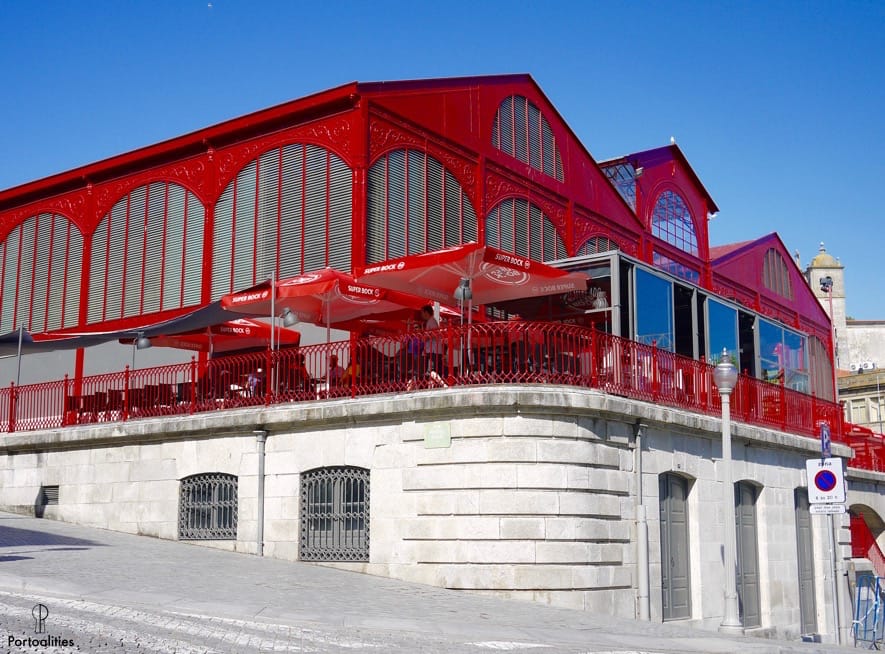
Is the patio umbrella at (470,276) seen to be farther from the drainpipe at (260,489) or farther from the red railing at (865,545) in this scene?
the red railing at (865,545)

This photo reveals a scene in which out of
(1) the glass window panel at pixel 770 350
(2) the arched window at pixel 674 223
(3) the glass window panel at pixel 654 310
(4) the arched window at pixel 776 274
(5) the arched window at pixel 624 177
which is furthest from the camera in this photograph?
(4) the arched window at pixel 776 274

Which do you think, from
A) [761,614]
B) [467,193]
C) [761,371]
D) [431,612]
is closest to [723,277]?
[761,371]

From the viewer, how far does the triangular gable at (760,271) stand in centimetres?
3522

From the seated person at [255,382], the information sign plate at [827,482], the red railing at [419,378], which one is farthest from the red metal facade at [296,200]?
the information sign plate at [827,482]

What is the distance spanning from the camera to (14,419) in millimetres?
20766

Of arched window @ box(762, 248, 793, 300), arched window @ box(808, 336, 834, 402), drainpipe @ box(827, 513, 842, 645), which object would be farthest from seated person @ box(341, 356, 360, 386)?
arched window @ box(762, 248, 793, 300)

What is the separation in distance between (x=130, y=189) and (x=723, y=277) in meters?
18.9

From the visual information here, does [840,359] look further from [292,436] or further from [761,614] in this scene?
[292,436]

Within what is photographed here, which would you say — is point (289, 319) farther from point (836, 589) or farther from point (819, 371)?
point (819, 371)

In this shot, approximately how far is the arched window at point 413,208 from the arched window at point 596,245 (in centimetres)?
463

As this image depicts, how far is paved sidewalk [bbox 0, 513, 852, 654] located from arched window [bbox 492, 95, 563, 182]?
1270 cm

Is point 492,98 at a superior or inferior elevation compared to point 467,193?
superior

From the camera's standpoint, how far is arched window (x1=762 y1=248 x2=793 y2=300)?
37.9 metres

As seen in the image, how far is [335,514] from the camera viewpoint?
15.7 metres
